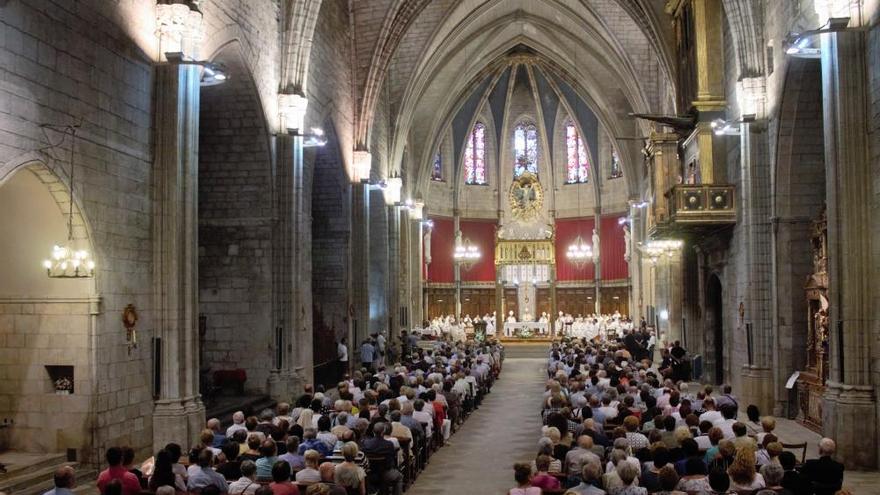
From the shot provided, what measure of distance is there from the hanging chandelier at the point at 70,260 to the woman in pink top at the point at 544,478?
22.2 ft

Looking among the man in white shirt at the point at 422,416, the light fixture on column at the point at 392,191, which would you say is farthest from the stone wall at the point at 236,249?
the light fixture on column at the point at 392,191

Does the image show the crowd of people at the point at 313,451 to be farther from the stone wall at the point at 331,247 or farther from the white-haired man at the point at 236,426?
the stone wall at the point at 331,247

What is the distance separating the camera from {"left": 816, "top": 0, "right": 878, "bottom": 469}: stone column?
1231 cm

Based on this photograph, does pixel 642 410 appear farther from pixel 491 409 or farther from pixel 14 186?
pixel 14 186

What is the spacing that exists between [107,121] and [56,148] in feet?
4.83

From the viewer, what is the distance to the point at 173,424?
13.1 m

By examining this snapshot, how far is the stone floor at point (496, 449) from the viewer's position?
40.2 ft

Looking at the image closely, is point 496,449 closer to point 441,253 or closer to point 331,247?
point 331,247

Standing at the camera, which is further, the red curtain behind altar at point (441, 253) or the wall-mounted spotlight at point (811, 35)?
the red curtain behind altar at point (441, 253)

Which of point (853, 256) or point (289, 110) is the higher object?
point (289, 110)

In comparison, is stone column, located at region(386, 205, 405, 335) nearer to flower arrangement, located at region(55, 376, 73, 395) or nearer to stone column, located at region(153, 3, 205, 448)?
stone column, located at region(153, 3, 205, 448)

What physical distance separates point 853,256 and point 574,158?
35524 mm

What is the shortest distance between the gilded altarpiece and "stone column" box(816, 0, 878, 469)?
299 centimetres

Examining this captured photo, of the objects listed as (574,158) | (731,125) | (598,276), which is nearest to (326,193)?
(731,125)
